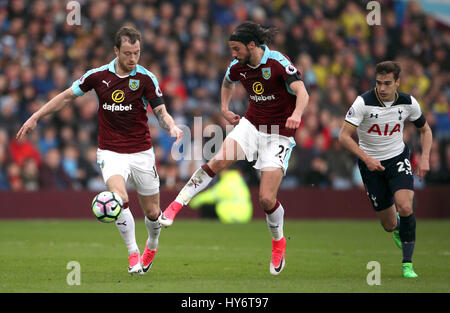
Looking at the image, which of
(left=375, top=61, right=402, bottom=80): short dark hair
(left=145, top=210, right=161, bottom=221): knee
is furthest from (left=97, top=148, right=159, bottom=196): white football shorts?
(left=375, top=61, right=402, bottom=80): short dark hair

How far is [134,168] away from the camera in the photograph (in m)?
9.94

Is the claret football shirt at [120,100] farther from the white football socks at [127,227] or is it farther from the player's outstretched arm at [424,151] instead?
the player's outstretched arm at [424,151]

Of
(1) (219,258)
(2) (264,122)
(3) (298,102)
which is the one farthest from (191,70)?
(3) (298,102)

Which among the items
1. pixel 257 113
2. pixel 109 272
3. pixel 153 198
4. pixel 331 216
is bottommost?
pixel 331 216

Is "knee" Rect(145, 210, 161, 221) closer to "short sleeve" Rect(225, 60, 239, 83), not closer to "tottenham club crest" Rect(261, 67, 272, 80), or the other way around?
"short sleeve" Rect(225, 60, 239, 83)

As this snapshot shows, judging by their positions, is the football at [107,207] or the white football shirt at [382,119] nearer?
the football at [107,207]

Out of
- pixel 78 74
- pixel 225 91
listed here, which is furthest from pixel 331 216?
pixel 225 91

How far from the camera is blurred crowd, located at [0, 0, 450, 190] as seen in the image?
19062 millimetres

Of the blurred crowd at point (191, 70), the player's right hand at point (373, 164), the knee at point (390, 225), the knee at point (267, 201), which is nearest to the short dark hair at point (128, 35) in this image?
the knee at point (267, 201)

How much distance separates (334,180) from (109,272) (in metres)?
11.1

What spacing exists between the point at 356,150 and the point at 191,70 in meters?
11.7

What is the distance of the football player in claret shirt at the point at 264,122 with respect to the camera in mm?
9898
